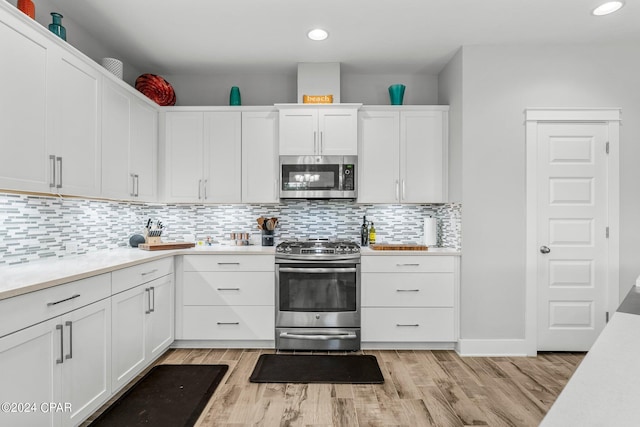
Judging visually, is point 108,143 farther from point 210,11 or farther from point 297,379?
point 297,379

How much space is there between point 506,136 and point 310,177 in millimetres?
1796

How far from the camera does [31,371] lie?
5.49ft

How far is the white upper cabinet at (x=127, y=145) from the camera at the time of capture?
9.29 ft

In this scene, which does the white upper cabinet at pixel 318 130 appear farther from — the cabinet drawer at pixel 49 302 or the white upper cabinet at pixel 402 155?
the cabinet drawer at pixel 49 302

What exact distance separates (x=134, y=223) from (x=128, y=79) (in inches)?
56.7

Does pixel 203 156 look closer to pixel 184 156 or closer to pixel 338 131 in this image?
pixel 184 156

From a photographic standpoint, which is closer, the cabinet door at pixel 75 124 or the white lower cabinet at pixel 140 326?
the cabinet door at pixel 75 124

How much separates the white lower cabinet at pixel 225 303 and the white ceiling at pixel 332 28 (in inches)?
74.6

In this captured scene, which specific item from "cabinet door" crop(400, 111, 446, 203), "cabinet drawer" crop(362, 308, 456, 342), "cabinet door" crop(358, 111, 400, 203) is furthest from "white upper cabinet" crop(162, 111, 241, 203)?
"cabinet drawer" crop(362, 308, 456, 342)

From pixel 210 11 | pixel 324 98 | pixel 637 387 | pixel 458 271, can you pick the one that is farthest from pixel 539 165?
pixel 637 387

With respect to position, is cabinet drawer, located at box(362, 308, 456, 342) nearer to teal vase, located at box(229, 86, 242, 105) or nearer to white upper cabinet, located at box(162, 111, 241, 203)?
white upper cabinet, located at box(162, 111, 241, 203)

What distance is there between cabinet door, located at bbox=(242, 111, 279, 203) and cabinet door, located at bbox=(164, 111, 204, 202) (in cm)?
44

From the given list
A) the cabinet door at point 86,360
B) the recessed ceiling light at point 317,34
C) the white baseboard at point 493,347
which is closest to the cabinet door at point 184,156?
the recessed ceiling light at point 317,34

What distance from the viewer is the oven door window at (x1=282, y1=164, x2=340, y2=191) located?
144 inches
